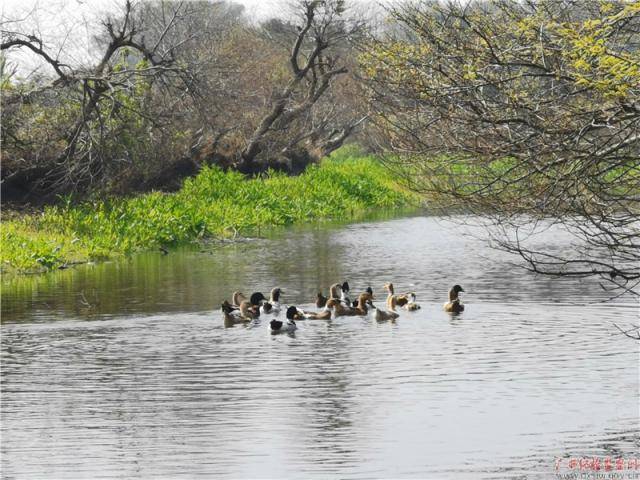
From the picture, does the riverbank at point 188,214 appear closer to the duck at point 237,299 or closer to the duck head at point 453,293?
the duck at point 237,299

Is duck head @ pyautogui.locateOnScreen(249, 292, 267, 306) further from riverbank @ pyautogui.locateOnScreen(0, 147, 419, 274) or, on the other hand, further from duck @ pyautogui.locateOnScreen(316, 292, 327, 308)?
riverbank @ pyautogui.locateOnScreen(0, 147, 419, 274)

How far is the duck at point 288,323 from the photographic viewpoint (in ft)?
60.8

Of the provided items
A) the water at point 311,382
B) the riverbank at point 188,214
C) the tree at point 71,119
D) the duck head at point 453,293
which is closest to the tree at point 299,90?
the riverbank at point 188,214

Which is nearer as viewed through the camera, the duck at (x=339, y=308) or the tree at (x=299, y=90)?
the duck at (x=339, y=308)

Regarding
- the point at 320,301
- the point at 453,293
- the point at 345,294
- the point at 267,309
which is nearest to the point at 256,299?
the point at 267,309

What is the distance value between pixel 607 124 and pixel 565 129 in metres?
0.84

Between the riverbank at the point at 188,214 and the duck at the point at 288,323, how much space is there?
8.79 m

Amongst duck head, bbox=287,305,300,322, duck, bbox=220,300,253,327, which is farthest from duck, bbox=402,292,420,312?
duck, bbox=220,300,253,327

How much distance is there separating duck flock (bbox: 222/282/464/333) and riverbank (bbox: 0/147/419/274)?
755 cm

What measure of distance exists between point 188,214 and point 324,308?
42.7 feet

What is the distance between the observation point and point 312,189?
146 feet

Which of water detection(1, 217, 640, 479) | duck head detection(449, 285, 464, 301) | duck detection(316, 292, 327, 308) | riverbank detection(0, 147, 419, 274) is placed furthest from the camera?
riverbank detection(0, 147, 419, 274)

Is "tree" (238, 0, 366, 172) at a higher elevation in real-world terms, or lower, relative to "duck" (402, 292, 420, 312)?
higher

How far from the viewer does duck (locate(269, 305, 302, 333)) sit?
18.5m
